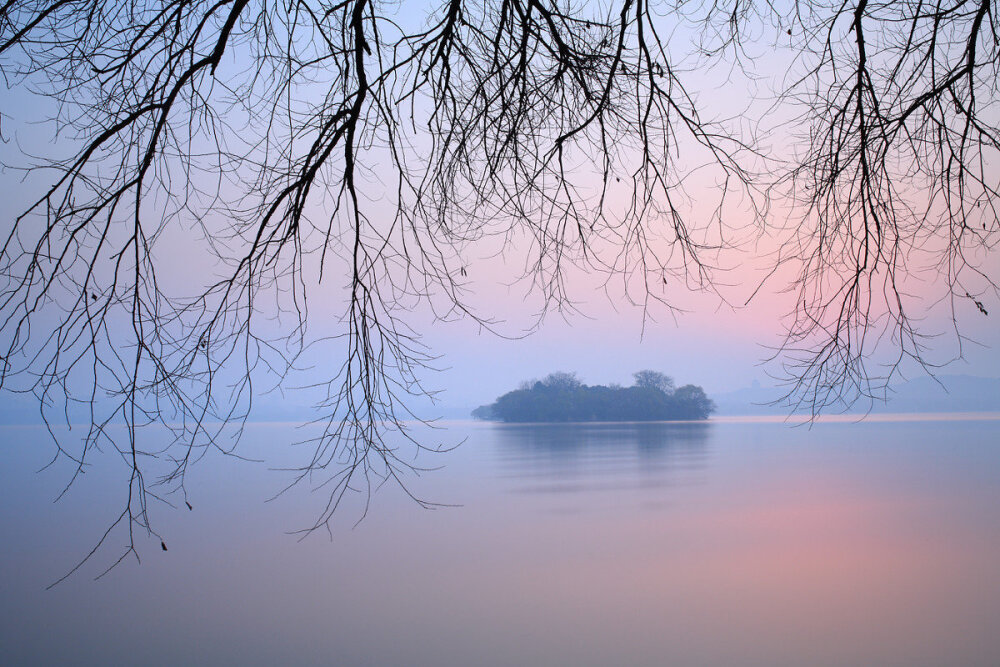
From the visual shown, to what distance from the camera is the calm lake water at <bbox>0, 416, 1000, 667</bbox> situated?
4.53 metres

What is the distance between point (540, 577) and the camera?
233 inches

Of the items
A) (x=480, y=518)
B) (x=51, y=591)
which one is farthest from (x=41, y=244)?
(x=480, y=518)

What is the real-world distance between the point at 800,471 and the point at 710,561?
657 cm

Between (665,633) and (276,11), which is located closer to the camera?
(276,11)

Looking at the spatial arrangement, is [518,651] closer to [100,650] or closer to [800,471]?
[100,650]

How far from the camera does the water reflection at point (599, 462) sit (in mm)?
10820

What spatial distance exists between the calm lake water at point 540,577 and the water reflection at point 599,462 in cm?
18

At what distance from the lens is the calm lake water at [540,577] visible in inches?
178

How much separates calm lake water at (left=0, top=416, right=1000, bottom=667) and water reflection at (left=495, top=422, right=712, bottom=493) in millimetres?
183

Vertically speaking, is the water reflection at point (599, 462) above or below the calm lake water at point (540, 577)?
above

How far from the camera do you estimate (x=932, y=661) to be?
14.3 ft

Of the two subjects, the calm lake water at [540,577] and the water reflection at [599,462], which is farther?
the water reflection at [599,462]

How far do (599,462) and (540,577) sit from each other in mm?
8233

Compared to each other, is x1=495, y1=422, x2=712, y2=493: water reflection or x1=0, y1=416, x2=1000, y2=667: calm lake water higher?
x1=495, y1=422, x2=712, y2=493: water reflection
